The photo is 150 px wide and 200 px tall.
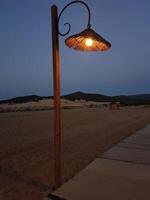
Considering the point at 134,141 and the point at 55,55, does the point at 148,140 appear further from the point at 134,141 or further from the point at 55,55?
the point at 55,55

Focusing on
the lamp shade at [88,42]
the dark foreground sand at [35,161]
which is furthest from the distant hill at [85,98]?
the lamp shade at [88,42]

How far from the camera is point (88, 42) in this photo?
12.0 ft

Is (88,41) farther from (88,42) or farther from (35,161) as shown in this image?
(35,161)

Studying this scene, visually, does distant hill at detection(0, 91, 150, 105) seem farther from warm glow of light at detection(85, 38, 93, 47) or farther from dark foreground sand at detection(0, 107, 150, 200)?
warm glow of light at detection(85, 38, 93, 47)

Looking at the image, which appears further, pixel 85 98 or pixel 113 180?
pixel 85 98

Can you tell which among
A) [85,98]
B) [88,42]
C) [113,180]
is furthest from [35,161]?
[85,98]

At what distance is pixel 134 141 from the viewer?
708 centimetres

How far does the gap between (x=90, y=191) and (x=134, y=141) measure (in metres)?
4.00

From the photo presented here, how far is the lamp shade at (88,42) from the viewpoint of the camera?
3.50 metres

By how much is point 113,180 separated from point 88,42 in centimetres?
213

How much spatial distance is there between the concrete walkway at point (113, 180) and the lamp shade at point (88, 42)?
2.06 meters

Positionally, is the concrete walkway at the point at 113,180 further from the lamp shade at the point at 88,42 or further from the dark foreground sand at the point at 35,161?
the lamp shade at the point at 88,42

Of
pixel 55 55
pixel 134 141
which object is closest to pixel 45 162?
pixel 55 55

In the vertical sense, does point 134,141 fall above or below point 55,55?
below
